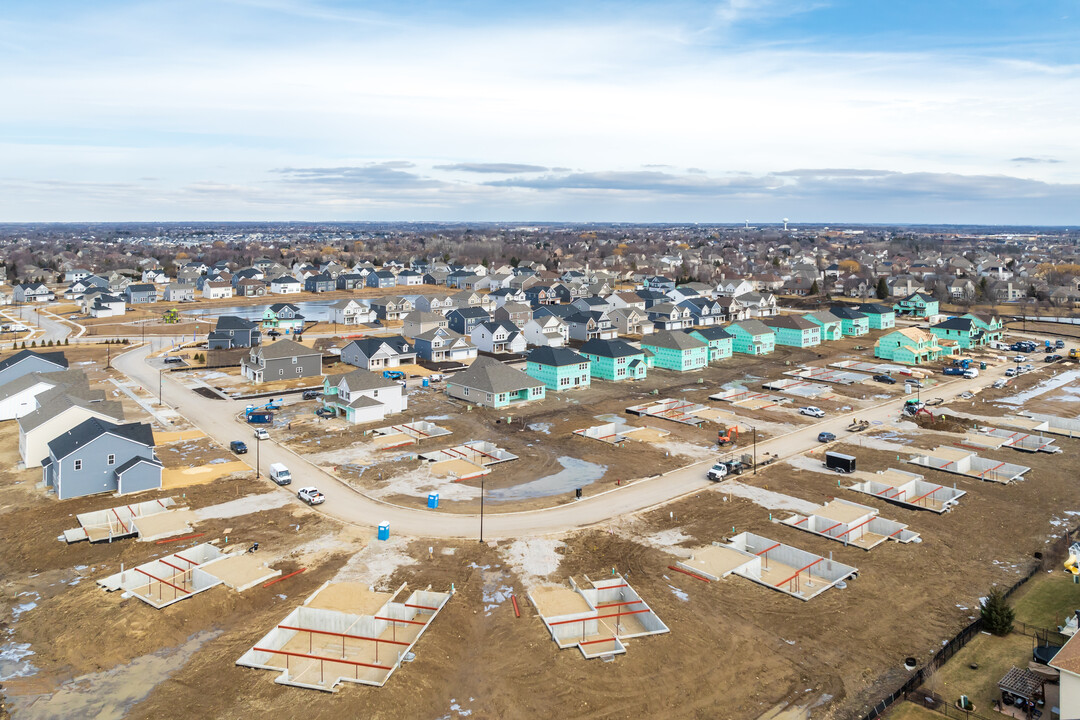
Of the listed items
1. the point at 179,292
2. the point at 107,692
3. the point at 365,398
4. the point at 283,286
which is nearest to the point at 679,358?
the point at 365,398

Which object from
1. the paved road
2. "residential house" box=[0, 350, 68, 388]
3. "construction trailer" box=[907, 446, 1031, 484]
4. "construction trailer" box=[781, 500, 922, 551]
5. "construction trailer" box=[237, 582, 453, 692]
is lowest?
"construction trailer" box=[237, 582, 453, 692]

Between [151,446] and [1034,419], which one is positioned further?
[1034,419]

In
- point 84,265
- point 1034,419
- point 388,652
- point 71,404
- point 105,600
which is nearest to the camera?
point 388,652

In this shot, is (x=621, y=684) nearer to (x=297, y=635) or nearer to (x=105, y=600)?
(x=297, y=635)

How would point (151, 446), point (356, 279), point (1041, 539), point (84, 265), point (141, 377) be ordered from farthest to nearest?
point (84, 265) < point (356, 279) < point (141, 377) < point (151, 446) < point (1041, 539)

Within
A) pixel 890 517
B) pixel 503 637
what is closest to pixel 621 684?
pixel 503 637

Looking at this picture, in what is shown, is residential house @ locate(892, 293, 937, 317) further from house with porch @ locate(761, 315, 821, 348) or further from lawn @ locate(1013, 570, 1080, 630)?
lawn @ locate(1013, 570, 1080, 630)

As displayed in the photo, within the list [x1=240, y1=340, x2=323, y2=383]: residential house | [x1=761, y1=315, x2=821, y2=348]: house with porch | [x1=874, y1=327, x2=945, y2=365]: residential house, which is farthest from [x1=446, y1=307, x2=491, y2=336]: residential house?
[x1=874, y1=327, x2=945, y2=365]: residential house
